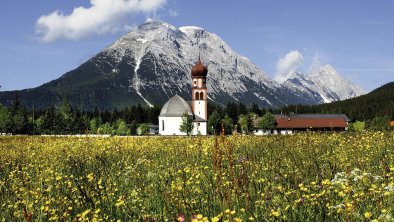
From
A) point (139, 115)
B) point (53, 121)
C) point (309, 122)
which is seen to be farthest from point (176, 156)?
point (309, 122)

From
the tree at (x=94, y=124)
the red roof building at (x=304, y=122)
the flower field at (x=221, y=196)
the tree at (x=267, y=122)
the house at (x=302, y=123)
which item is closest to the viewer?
the flower field at (x=221, y=196)

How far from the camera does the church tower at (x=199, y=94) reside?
12544 centimetres

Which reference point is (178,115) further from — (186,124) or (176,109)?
(186,124)

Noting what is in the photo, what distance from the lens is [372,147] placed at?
12.9 metres

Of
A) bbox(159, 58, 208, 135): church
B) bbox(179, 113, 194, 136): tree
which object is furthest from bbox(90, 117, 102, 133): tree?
bbox(179, 113, 194, 136): tree

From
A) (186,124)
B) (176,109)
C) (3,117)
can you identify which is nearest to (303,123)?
(176,109)

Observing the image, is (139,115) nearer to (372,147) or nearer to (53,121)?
(53,121)

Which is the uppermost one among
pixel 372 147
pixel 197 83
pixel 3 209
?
pixel 197 83

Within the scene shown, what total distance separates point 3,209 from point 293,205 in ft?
16.9

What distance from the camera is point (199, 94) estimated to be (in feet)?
422

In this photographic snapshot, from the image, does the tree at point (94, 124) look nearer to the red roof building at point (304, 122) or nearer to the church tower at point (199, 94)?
the church tower at point (199, 94)

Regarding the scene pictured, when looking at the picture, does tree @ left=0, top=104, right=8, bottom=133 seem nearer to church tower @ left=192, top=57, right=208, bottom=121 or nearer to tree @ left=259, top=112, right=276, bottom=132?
church tower @ left=192, top=57, right=208, bottom=121

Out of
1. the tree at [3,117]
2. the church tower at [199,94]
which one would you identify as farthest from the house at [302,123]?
→ the tree at [3,117]

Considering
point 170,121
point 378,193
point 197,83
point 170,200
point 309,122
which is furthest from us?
point 309,122
